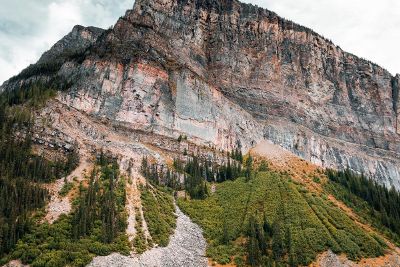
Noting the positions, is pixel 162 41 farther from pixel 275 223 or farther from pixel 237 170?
pixel 275 223

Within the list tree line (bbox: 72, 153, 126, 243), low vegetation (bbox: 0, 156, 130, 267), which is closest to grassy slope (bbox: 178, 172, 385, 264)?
tree line (bbox: 72, 153, 126, 243)

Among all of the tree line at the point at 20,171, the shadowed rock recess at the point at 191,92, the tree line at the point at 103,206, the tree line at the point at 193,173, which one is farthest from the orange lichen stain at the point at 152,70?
the tree line at the point at 103,206

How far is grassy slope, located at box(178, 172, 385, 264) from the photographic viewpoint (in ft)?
302

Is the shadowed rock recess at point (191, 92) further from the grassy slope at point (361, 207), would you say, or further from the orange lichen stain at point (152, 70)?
the grassy slope at point (361, 207)

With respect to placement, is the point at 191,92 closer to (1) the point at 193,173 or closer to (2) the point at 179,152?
(2) the point at 179,152

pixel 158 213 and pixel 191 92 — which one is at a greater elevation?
pixel 191 92

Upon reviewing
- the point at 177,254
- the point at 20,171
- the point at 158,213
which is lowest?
the point at 177,254

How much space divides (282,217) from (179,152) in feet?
128

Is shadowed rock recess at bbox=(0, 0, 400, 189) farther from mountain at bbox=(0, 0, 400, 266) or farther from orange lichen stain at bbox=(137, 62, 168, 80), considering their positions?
mountain at bbox=(0, 0, 400, 266)

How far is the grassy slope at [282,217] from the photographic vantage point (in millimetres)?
92019

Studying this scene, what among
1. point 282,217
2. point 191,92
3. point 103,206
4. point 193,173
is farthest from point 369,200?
point 103,206

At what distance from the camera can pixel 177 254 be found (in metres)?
85.4

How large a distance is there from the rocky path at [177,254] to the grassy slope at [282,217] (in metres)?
2.17

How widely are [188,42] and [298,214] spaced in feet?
340
